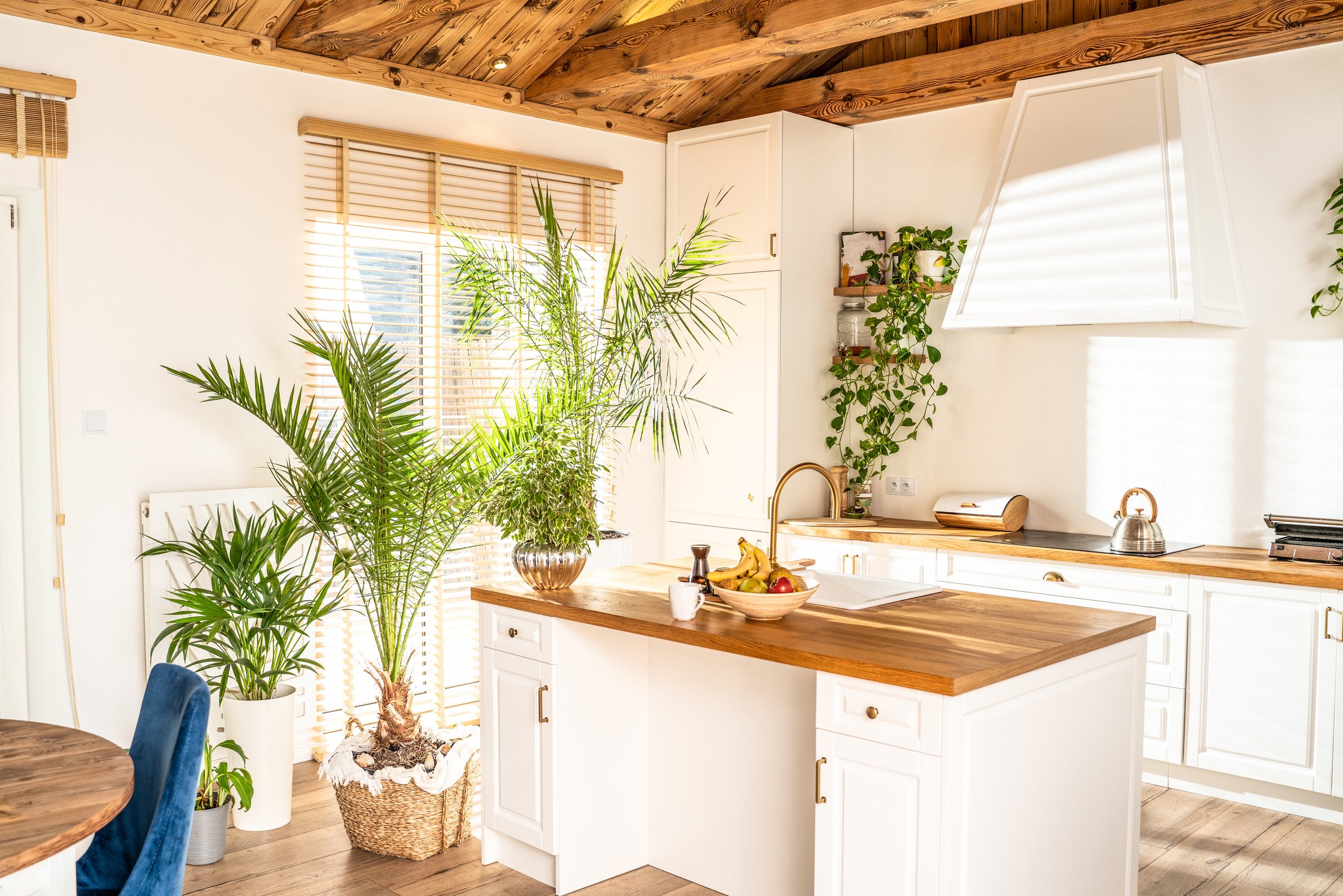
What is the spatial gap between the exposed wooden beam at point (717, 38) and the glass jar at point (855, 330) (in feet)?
4.41

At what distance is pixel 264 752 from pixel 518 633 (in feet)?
3.51

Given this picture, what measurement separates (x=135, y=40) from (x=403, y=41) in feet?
3.32

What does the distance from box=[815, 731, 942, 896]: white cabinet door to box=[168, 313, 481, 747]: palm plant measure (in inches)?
65.6

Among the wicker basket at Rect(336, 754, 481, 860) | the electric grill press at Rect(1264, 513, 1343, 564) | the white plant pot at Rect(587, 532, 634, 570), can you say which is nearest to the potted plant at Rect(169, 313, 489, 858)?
the wicker basket at Rect(336, 754, 481, 860)

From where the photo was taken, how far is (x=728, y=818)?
312 centimetres

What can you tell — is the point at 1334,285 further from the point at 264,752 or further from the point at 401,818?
the point at 264,752

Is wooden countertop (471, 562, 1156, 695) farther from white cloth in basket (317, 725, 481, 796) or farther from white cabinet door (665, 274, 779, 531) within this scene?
white cabinet door (665, 274, 779, 531)

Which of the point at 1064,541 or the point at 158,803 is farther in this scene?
the point at 1064,541

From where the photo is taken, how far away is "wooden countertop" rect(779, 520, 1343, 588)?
3.74 metres

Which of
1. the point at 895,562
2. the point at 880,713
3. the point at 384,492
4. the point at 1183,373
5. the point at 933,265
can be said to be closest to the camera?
the point at 880,713

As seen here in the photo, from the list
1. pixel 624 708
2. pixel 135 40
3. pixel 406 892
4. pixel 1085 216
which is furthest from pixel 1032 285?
pixel 135 40

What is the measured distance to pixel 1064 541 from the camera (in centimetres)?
452

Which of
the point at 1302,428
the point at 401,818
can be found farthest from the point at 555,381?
the point at 1302,428

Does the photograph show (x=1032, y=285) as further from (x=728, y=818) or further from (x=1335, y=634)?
(x=728, y=818)
